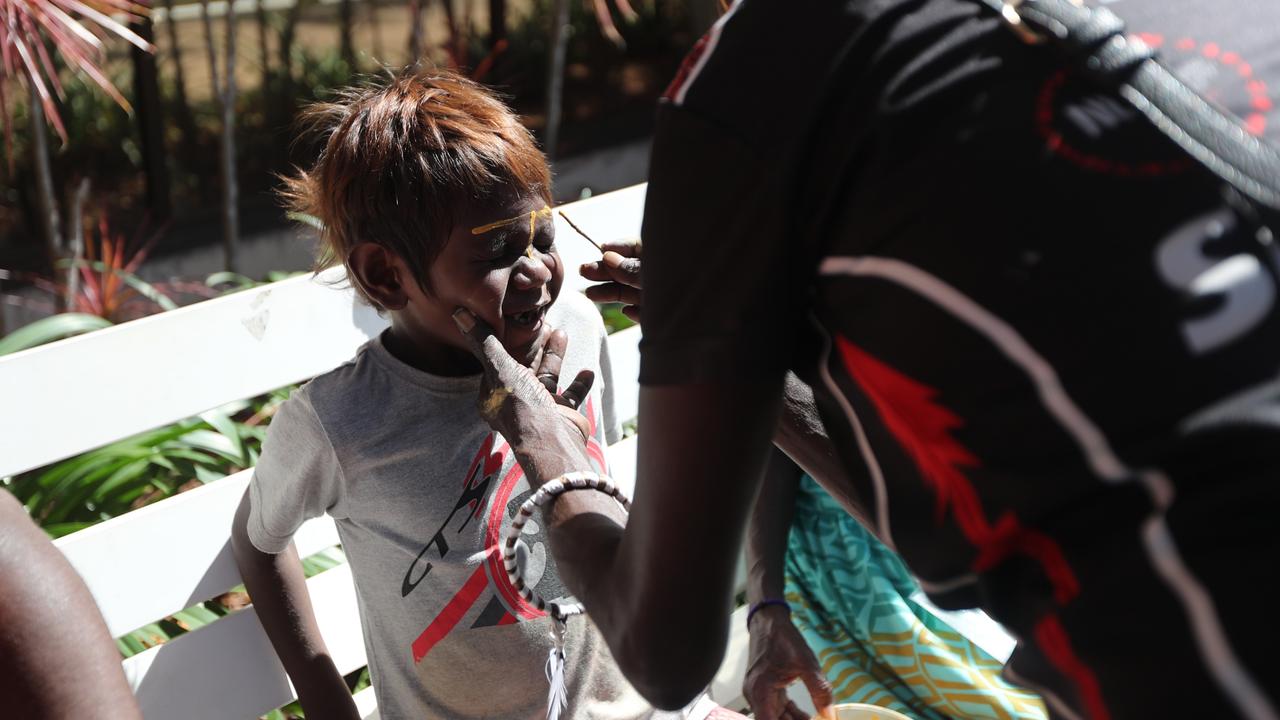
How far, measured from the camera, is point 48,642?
1.07 meters

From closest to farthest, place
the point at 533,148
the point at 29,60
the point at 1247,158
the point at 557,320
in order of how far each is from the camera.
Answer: the point at 1247,158
the point at 533,148
the point at 557,320
the point at 29,60

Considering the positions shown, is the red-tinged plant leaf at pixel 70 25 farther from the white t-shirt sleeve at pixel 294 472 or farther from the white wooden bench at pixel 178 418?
the white t-shirt sleeve at pixel 294 472

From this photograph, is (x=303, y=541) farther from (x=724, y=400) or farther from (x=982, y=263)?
(x=982, y=263)

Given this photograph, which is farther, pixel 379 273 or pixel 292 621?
pixel 292 621

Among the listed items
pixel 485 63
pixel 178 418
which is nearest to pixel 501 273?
pixel 178 418

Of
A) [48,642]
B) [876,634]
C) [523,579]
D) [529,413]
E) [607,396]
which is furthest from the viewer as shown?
[607,396]

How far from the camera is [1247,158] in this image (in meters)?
0.78

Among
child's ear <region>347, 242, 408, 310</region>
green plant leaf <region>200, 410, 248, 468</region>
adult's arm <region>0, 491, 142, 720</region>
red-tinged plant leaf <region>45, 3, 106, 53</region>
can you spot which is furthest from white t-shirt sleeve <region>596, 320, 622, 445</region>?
red-tinged plant leaf <region>45, 3, 106, 53</region>

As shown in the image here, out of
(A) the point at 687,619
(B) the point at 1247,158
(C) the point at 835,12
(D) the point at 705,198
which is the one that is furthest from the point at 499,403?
(B) the point at 1247,158

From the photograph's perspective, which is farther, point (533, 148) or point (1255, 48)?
point (533, 148)

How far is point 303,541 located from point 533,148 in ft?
2.66

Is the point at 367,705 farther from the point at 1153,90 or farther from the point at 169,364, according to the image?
the point at 1153,90

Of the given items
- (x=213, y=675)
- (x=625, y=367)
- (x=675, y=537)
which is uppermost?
(x=675, y=537)

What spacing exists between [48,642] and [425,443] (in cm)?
69
